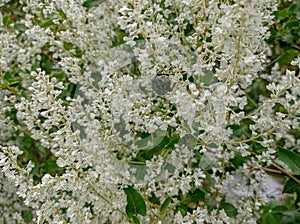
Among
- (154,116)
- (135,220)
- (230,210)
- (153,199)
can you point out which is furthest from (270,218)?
(154,116)

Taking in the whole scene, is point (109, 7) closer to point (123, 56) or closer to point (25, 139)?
point (123, 56)

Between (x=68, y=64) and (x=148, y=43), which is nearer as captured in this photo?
(x=148, y=43)

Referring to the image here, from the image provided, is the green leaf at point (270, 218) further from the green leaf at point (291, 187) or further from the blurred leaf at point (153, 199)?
the blurred leaf at point (153, 199)

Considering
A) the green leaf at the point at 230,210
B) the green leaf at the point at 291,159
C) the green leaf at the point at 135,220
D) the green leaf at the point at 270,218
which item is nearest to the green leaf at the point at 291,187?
the green leaf at the point at 270,218

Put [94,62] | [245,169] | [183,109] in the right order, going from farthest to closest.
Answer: [94,62] → [245,169] → [183,109]

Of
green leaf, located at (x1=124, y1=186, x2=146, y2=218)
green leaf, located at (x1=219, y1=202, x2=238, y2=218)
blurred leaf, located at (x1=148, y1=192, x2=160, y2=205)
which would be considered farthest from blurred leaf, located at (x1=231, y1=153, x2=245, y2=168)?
green leaf, located at (x1=124, y1=186, x2=146, y2=218)

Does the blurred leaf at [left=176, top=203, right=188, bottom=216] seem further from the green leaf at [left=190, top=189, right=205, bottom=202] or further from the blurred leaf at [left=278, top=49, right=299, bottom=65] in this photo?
the blurred leaf at [left=278, top=49, right=299, bottom=65]

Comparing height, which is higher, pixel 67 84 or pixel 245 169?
pixel 67 84

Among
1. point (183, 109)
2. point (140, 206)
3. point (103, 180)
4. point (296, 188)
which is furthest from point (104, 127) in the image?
point (296, 188)

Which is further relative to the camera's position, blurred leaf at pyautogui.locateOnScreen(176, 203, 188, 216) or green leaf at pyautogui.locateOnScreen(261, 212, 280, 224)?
green leaf at pyautogui.locateOnScreen(261, 212, 280, 224)
